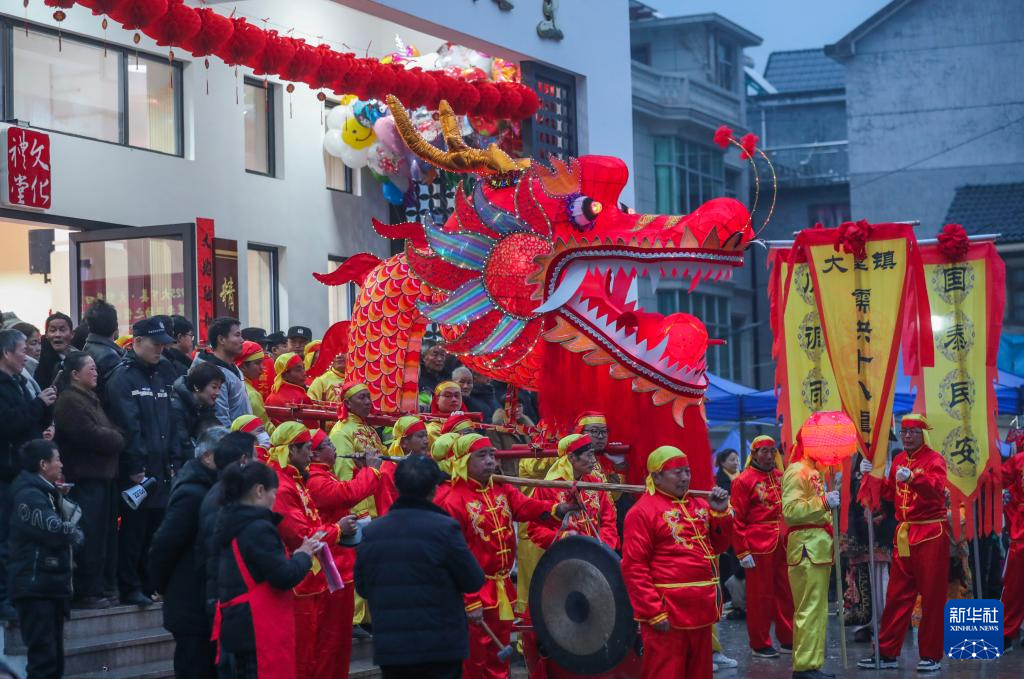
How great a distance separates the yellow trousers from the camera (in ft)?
31.1

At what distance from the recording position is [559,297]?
1005 cm

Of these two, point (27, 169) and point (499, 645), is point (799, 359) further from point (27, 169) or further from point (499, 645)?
point (27, 169)

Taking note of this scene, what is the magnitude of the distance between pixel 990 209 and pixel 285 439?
21.1 m

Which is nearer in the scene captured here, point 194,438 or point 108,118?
point 194,438

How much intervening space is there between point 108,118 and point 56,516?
6.84 m

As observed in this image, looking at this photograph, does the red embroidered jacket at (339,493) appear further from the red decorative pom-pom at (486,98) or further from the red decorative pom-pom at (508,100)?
the red decorative pom-pom at (508,100)

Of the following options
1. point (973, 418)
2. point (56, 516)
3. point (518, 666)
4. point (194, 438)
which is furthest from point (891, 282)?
point (56, 516)

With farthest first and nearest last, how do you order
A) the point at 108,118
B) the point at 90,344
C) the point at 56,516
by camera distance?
1. the point at 108,118
2. the point at 90,344
3. the point at 56,516

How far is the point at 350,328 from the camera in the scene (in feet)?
35.8

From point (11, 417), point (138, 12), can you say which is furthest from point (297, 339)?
point (11, 417)

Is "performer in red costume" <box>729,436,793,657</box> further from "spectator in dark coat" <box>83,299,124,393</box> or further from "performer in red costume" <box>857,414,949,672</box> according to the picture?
Answer: "spectator in dark coat" <box>83,299,124,393</box>

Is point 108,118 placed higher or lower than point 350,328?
higher

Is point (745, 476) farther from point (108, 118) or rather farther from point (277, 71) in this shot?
point (108, 118)

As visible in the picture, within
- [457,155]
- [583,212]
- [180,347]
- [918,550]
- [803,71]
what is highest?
[803,71]
